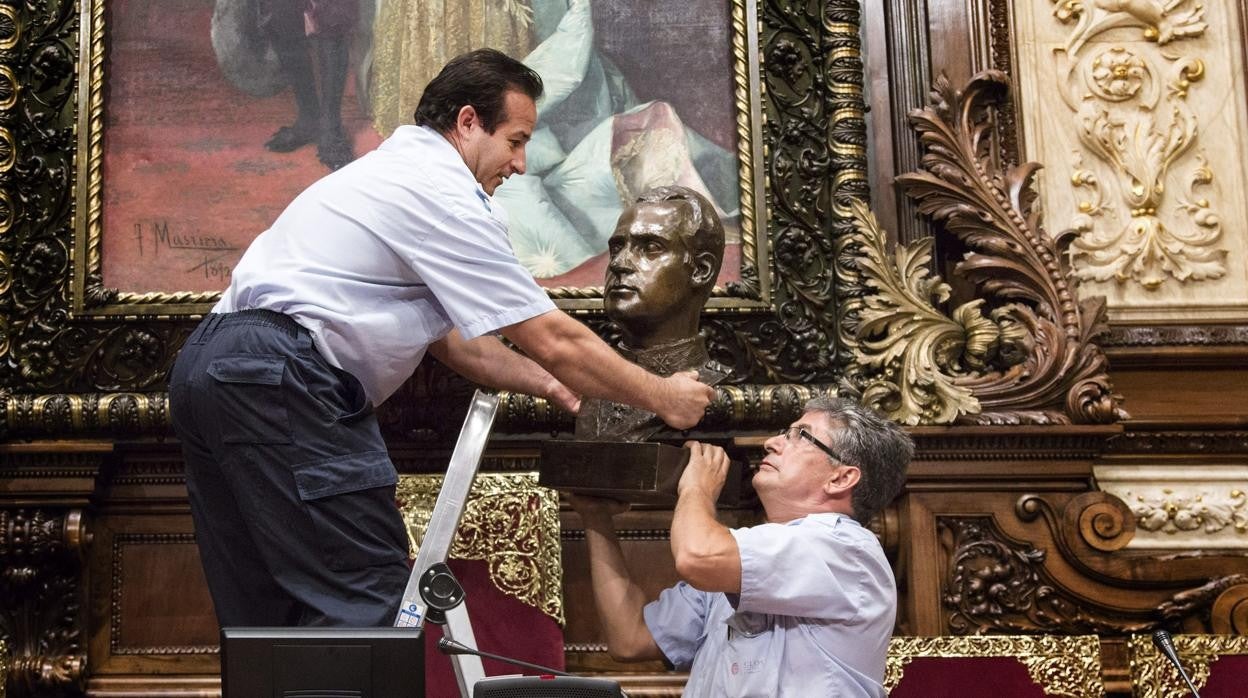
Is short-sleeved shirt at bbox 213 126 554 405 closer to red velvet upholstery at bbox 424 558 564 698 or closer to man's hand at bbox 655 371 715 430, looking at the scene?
man's hand at bbox 655 371 715 430

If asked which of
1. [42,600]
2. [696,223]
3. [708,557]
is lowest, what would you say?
[42,600]

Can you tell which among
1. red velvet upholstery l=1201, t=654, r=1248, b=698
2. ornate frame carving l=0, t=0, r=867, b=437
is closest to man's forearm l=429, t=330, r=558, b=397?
ornate frame carving l=0, t=0, r=867, b=437

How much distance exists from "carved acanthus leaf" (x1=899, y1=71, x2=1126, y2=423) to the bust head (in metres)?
0.98

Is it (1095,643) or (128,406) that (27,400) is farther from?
(1095,643)

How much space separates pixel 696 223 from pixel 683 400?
522 millimetres

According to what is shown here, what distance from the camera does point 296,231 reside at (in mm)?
2781

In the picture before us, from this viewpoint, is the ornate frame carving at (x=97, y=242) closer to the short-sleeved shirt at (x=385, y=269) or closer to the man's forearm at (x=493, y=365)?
the man's forearm at (x=493, y=365)

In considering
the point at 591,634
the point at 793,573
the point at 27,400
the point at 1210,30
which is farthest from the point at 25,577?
the point at 1210,30

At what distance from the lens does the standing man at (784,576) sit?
257 cm

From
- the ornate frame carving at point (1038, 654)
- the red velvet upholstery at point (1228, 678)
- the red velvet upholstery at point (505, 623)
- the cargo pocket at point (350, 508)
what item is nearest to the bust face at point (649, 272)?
the cargo pocket at point (350, 508)

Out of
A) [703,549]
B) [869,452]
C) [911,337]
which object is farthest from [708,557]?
[911,337]

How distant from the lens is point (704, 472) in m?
2.88

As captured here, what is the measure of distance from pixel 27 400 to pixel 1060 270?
280 cm

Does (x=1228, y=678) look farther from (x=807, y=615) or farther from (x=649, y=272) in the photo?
(x=649, y=272)
